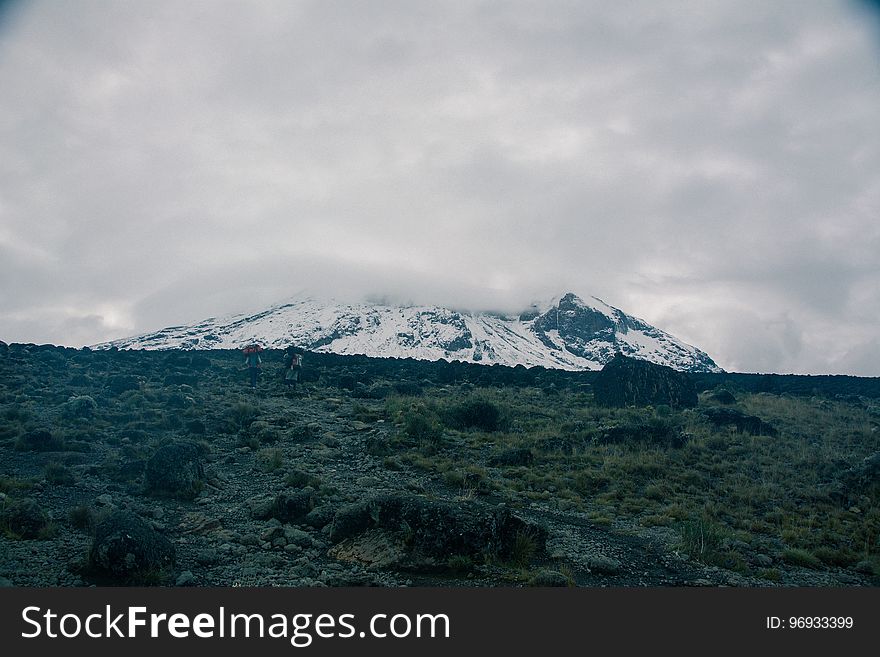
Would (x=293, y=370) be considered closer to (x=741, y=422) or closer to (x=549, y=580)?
(x=741, y=422)

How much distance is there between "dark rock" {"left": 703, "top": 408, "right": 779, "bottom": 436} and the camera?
22312 millimetres

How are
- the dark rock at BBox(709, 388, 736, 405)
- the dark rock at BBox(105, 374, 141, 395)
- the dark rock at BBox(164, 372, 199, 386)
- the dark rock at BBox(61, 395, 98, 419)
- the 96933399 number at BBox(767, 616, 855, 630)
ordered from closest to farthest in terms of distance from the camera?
1. the 96933399 number at BBox(767, 616, 855, 630)
2. the dark rock at BBox(61, 395, 98, 419)
3. the dark rock at BBox(105, 374, 141, 395)
4. the dark rock at BBox(164, 372, 199, 386)
5. the dark rock at BBox(709, 388, 736, 405)

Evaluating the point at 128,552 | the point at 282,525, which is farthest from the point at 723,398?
the point at 128,552

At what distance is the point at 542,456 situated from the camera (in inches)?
679

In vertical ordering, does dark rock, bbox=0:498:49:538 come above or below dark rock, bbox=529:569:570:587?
above

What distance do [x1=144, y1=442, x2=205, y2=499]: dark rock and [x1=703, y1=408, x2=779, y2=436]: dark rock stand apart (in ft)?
67.6

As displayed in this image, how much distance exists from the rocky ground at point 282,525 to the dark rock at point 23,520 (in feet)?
0.09

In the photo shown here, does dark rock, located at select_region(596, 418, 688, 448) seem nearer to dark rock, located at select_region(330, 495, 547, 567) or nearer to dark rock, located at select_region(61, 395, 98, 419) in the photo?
dark rock, located at select_region(330, 495, 547, 567)

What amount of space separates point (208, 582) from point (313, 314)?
550 feet

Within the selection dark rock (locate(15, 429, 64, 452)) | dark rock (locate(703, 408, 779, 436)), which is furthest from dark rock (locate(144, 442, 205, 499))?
dark rock (locate(703, 408, 779, 436))

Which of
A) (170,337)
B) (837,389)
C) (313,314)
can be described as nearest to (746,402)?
(837,389)

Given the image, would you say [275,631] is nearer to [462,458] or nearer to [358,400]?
[462,458]

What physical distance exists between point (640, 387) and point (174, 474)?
28379 mm

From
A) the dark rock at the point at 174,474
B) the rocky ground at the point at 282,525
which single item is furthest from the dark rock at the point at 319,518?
the dark rock at the point at 174,474
